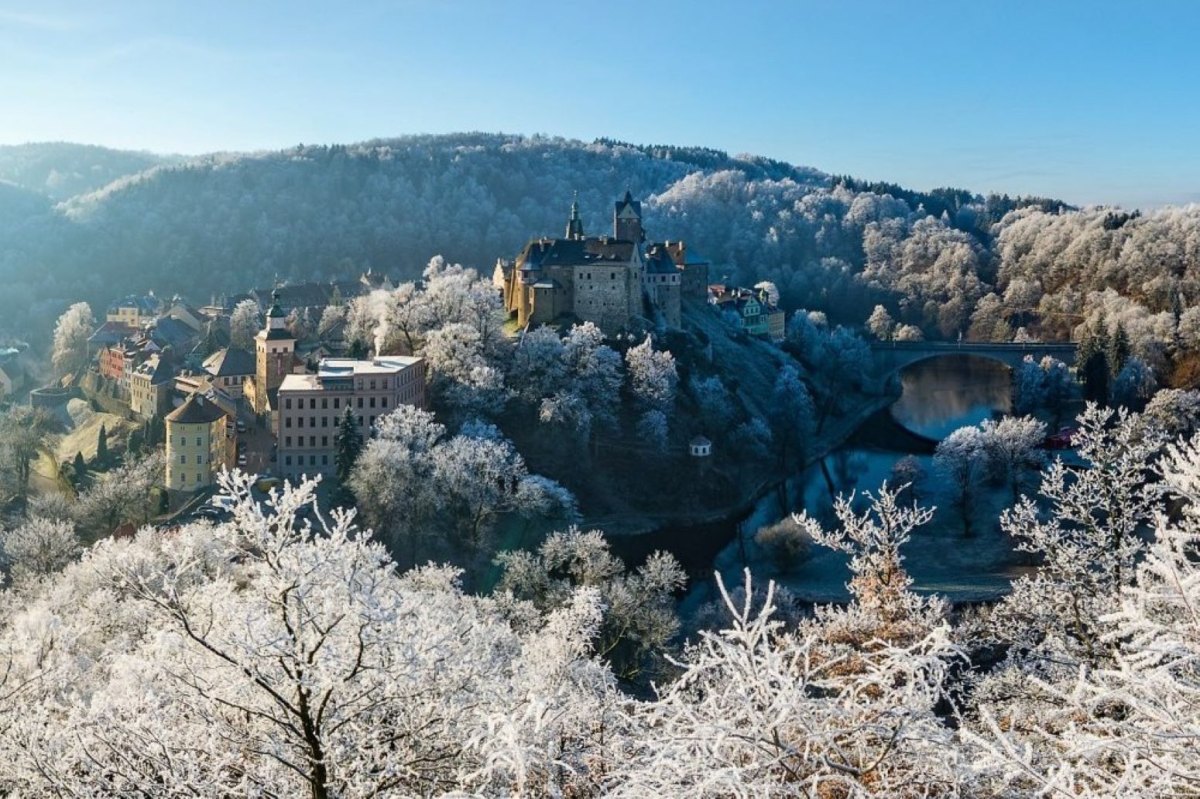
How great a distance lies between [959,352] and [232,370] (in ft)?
190

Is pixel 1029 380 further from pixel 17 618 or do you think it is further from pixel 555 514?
pixel 17 618

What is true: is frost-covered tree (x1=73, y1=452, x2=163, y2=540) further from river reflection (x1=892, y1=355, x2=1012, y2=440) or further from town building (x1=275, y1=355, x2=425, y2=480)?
river reflection (x1=892, y1=355, x2=1012, y2=440)

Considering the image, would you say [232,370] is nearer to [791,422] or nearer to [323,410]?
[323,410]

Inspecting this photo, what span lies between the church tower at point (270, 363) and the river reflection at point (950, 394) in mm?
42296

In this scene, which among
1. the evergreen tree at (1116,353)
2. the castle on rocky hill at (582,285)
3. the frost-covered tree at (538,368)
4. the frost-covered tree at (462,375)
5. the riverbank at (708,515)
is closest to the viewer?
the riverbank at (708,515)

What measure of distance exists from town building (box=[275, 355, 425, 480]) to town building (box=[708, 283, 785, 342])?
1547 inches

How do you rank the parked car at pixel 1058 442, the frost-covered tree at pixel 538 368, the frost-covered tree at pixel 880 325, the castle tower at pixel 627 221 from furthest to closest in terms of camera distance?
1. the frost-covered tree at pixel 880 325
2. the castle tower at pixel 627 221
3. the parked car at pixel 1058 442
4. the frost-covered tree at pixel 538 368

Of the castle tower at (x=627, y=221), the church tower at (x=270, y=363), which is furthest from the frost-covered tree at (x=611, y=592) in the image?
the castle tower at (x=627, y=221)

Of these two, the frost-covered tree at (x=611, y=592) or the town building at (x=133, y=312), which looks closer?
the frost-covered tree at (x=611, y=592)

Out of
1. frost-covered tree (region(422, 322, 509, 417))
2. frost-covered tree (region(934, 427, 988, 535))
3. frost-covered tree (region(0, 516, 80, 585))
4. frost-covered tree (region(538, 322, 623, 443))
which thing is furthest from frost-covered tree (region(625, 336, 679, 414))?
frost-covered tree (region(0, 516, 80, 585))

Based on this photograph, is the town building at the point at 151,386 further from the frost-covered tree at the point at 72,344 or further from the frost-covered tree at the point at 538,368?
the frost-covered tree at the point at 538,368

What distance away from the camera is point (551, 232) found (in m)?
137

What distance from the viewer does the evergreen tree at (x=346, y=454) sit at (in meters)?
42.7

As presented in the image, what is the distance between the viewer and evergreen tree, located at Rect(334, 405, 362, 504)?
42.7 metres
